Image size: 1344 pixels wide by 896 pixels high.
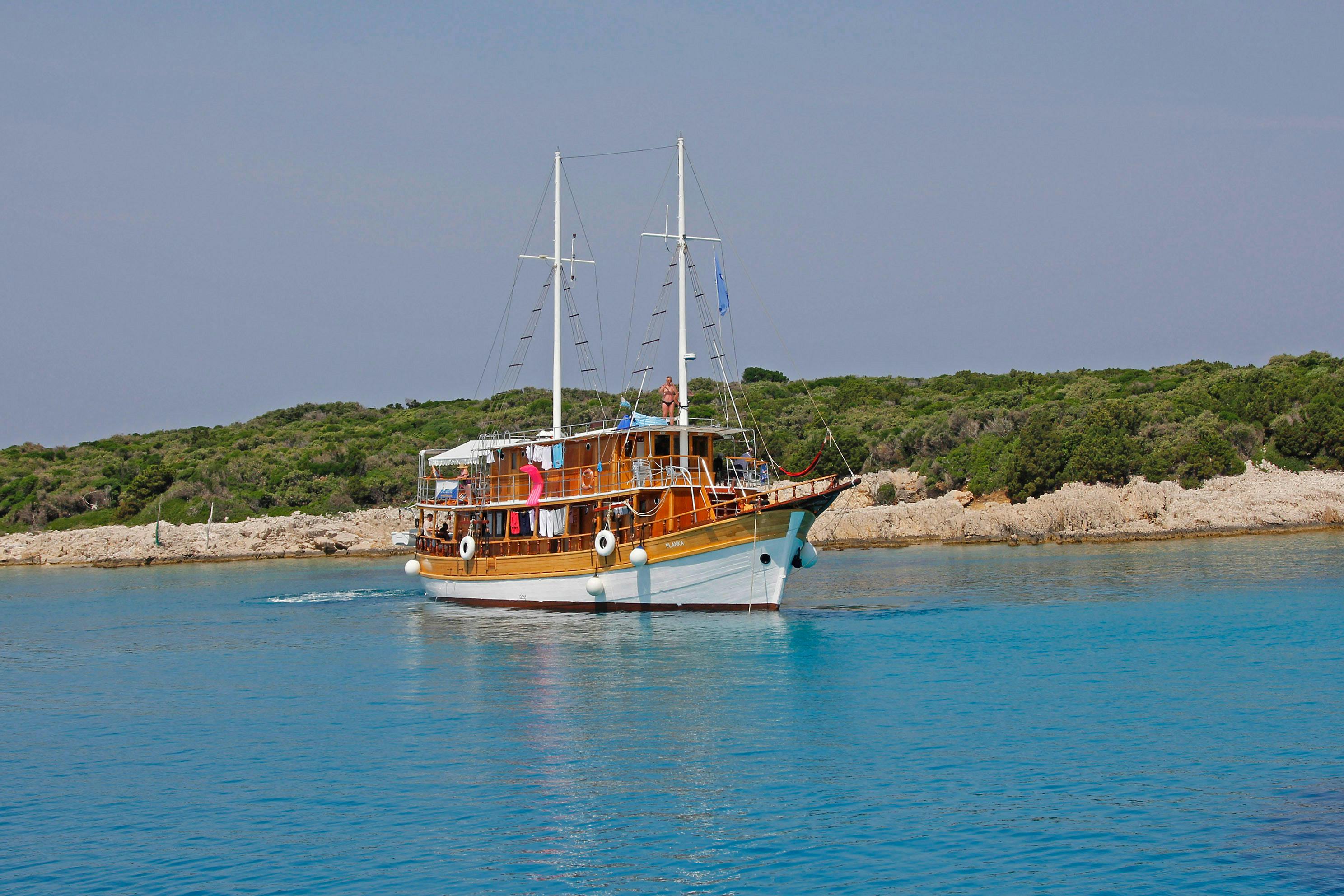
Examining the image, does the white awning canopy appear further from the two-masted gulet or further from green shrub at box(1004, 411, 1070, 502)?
green shrub at box(1004, 411, 1070, 502)

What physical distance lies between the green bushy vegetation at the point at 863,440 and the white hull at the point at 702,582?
14.4 meters

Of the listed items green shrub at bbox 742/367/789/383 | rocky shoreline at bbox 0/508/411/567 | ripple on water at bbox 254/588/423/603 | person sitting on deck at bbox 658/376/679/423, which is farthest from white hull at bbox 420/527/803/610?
green shrub at bbox 742/367/789/383

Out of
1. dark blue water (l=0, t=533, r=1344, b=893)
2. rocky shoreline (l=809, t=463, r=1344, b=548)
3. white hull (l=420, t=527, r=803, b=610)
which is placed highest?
rocky shoreline (l=809, t=463, r=1344, b=548)

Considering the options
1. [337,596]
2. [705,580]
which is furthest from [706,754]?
[337,596]

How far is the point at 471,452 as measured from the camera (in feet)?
133

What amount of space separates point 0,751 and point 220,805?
20.7ft

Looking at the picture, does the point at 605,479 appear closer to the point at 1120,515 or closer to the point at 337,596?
the point at 337,596

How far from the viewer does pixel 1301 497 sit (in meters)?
51.7

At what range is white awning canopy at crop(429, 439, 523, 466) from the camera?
3653cm

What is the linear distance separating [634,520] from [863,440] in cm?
4561

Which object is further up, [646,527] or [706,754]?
[646,527]

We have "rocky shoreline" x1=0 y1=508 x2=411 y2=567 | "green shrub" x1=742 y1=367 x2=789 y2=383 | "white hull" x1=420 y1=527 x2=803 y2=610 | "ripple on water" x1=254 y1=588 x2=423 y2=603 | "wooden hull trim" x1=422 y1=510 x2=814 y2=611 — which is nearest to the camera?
"wooden hull trim" x1=422 y1=510 x2=814 y2=611

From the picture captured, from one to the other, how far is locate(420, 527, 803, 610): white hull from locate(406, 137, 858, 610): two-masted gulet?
3 cm

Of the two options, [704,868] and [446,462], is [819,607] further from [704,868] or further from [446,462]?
[704,868]
